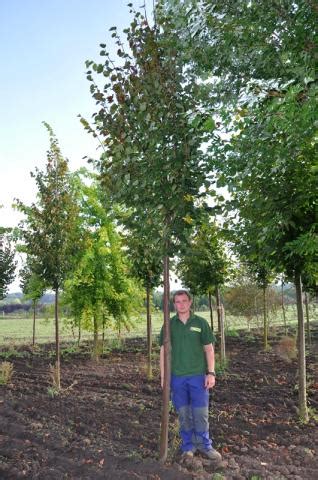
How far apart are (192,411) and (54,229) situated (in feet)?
19.2

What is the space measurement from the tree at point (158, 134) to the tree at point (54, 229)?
205 inches

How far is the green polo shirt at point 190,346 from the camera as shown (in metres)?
5.45

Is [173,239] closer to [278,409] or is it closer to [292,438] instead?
[292,438]

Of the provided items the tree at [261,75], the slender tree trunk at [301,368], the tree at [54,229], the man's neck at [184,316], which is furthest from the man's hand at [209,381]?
the tree at [54,229]

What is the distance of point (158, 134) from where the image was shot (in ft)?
16.5

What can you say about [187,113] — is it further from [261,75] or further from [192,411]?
[192,411]

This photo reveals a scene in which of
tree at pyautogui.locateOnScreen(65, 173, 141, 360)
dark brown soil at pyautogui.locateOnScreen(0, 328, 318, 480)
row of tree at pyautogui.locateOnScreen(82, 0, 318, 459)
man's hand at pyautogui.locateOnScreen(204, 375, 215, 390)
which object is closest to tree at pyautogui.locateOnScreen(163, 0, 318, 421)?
row of tree at pyautogui.locateOnScreen(82, 0, 318, 459)

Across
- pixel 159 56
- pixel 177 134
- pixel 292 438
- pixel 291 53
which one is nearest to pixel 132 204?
pixel 177 134

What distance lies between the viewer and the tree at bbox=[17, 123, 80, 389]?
10188 mm

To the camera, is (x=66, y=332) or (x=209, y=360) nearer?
(x=209, y=360)

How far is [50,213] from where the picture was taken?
33.7 feet

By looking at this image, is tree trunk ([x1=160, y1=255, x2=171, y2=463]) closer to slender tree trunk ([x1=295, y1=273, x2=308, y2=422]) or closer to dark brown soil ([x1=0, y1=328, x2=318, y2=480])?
dark brown soil ([x1=0, y1=328, x2=318, y2=480])

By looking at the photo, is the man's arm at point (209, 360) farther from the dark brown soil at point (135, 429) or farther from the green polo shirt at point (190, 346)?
the dark brown soil at point (135, 429)

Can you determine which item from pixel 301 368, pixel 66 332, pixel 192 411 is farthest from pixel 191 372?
pixel 66 332
